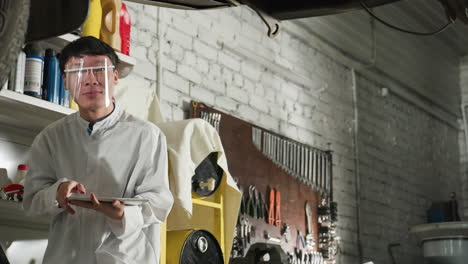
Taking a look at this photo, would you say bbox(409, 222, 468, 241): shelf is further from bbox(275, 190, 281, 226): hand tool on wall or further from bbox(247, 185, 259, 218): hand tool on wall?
bbox(247, 185, 259, 218): hand tool on wall

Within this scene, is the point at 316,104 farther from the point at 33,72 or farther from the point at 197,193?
the point at 33,72

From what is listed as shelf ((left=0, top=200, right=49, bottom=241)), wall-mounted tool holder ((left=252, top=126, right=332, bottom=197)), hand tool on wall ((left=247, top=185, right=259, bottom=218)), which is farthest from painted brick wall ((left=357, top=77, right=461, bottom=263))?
shelf ((left=0, top=200, right=49, bottom=241))

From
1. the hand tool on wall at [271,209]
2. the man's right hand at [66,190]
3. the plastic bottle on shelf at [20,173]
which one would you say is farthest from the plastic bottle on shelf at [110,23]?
the hand tool on wall at [271,209]

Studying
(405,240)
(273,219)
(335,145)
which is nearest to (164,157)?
(273,219)

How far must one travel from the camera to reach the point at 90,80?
188 cm

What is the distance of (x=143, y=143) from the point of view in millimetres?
1967

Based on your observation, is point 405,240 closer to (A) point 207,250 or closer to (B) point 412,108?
(B) point 412,108

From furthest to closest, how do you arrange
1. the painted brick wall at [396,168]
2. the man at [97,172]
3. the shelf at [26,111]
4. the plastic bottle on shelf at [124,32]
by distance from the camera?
the painted brick wall at [396,168], the plastic bottle on shelf at [124,32], the shelf at [26,111], the man at [97,172]

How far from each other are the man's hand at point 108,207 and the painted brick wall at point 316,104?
1641 mm

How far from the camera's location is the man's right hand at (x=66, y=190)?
1776mm

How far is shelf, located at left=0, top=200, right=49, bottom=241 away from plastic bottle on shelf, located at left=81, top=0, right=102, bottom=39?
782 mm

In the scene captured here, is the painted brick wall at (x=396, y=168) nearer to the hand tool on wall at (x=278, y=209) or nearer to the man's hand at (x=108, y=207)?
the hand tool on wall at (x=278, y=209)

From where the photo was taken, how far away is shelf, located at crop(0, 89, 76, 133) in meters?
2.46

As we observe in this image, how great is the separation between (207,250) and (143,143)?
118 cm
